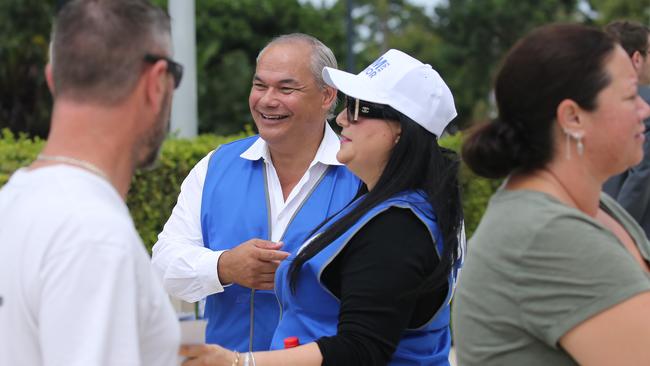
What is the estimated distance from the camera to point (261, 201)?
12.6ft

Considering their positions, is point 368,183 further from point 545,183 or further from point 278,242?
point 545,183

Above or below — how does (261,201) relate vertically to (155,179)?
above

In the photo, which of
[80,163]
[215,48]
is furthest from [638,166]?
[215,48]

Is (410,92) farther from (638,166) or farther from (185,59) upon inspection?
(185,59)

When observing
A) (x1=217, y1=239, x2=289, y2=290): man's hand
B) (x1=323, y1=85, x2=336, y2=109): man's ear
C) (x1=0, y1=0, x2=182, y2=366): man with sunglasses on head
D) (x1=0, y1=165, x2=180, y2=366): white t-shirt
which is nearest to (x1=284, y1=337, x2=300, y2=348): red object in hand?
(x1=217, y1=239, x2=289, y2=290): man's hand

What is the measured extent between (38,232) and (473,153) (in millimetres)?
1007

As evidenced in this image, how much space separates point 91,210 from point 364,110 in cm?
138

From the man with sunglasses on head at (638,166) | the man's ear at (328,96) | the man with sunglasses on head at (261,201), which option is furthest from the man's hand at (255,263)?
the man with sunglasses on head at (638,166)

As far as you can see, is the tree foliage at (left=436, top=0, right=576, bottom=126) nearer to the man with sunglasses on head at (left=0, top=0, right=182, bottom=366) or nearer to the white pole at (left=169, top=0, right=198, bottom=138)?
the white pole at (left=169, top=0, right=198, bottom=138)

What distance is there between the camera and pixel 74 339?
5.98 ft

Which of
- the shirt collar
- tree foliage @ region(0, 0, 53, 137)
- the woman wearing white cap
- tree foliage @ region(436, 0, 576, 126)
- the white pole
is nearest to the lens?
the woman wearing white cap

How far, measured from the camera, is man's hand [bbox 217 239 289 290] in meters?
3.42

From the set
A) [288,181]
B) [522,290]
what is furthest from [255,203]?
[522,290]

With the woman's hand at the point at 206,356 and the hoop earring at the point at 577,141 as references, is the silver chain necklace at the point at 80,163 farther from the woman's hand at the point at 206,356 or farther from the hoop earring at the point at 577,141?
the hoop earring at the point at 577,141
